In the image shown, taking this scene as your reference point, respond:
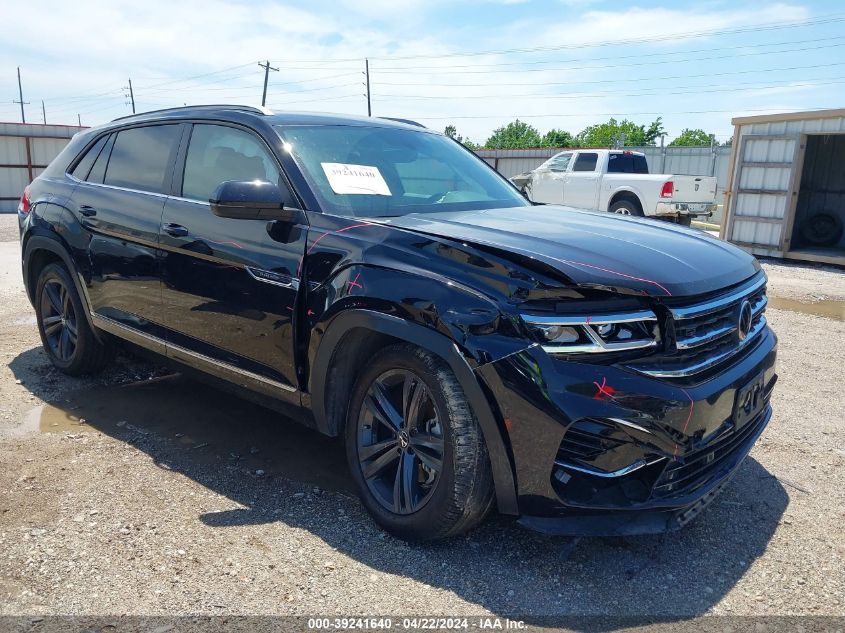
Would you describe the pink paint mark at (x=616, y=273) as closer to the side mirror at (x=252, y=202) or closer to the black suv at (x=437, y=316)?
the black suv at (x=437, y=316)

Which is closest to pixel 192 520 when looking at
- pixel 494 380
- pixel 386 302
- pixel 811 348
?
pixel 386 302

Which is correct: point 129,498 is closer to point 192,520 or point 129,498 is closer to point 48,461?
point 192,520

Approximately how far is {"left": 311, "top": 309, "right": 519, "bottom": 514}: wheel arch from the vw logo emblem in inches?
45.6

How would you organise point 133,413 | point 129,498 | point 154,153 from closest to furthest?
point 129,498 < point 154,153 < point 133,413

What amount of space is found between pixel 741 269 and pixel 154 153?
331 centimetres

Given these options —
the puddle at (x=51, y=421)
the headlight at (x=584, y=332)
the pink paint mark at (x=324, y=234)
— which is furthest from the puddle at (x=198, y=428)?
the headlight at (x=584, y=332)

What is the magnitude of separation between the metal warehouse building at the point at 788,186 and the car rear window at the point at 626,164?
80.3 inches

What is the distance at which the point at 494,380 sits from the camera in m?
2.48

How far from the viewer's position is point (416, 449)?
2.85 metres

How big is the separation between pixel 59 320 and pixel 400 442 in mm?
3363

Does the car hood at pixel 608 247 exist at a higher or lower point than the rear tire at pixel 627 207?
higher

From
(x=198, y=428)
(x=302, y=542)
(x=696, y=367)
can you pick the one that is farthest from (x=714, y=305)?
(x=198, y=428)

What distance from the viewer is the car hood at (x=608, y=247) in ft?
8.23

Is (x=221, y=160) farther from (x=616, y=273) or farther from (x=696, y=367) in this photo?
(x=696, y=367)
